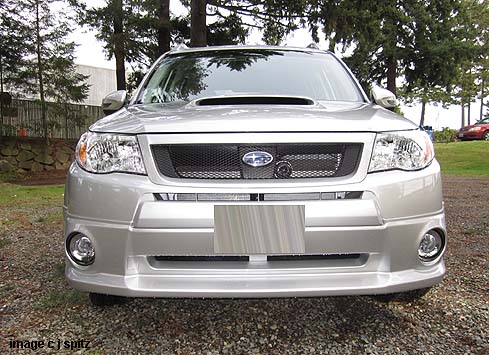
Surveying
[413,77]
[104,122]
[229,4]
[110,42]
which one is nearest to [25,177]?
[110,42]

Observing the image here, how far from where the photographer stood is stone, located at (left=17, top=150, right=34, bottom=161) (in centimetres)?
1303

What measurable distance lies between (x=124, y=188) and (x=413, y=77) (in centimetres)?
1745

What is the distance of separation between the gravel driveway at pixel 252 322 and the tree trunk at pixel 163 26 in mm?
9057

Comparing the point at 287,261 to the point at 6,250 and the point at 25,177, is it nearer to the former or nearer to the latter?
the point at 6,250

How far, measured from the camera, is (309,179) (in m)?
1.90

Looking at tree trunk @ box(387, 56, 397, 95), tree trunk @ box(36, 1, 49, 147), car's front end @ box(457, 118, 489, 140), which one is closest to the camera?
tree trunk @ box(36, 1, 49, 147)

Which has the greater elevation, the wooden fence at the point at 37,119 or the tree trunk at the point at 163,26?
the tree trunk at the point at 163,26

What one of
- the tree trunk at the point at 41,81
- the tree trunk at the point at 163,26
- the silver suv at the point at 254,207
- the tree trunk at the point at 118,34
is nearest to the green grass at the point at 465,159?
the tree trunk at the point at 163,26

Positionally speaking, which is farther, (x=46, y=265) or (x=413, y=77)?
(x=413, y=77)

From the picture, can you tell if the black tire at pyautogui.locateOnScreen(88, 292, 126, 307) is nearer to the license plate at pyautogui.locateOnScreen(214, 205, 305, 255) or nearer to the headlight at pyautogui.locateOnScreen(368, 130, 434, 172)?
the license plate at pyautogui.locateOnScreen(214, 205, 305, 255)

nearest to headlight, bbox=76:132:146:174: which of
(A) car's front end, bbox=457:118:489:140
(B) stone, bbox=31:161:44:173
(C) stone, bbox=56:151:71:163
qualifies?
(B) stone, bbox=31:161:44:173

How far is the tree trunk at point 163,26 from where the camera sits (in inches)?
430

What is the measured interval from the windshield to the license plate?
4.15 ft

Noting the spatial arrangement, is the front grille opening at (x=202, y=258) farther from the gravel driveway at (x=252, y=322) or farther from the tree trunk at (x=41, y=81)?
the tree trunk at (x=41, y=81)
